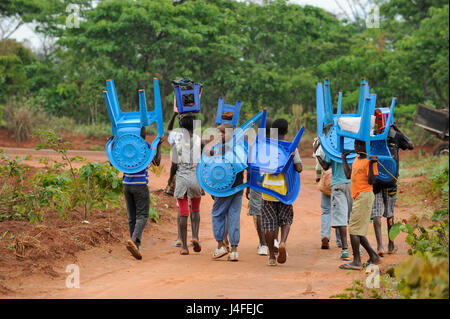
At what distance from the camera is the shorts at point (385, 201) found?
775 centimetres

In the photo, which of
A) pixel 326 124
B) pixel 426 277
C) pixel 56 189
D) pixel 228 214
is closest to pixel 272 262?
pixel 228 214

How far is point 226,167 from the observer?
7.39 meters

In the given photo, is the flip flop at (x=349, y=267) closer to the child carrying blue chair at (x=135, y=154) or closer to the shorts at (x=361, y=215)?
the shorts at (x=361, y=215)

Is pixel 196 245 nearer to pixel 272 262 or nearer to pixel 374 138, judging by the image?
pixel 272 262

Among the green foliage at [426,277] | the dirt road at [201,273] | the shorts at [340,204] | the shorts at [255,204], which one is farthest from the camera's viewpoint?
the shorts at [255,204]

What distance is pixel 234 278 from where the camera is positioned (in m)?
6.34

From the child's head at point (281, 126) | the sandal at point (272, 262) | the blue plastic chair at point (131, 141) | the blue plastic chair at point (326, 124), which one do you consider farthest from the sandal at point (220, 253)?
the blue plastic chair at point (326, 124)

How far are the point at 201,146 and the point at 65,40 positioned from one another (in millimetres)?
17394

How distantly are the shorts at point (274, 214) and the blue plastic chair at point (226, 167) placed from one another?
0.43m

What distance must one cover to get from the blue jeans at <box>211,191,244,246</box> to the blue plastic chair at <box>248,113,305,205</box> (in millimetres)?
403

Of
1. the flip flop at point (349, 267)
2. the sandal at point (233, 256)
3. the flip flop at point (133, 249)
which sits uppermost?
the flip flop at point (133, 249)

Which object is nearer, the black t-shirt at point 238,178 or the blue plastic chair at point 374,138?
the blue plastic chair at point 374,138
